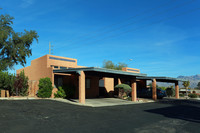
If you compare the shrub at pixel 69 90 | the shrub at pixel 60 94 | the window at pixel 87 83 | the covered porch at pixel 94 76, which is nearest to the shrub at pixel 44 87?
the shrub at pixel 60 94

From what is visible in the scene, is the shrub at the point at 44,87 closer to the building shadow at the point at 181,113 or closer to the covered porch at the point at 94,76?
the covered porch at the point at 94,76

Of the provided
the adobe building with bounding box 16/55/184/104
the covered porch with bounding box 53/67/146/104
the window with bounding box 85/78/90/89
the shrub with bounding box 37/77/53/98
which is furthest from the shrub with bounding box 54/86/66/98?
the window with bounding box 85/78/90/89

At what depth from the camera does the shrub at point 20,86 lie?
19277 mm

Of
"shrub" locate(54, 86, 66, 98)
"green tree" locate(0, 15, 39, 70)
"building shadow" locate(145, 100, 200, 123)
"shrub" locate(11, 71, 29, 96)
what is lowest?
"building shadow" locate(145, 100, 200, 123)

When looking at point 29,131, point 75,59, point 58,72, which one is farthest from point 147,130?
point 75,59

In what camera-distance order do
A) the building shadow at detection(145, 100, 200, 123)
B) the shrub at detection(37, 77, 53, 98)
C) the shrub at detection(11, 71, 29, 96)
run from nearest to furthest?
the building shadow at detection(145, 100, 200, 123)
the shrub at detection(37, 77, 53, 98)
the shrub at detection(11, 71, 29, 96)

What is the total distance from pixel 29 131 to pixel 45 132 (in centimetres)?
62

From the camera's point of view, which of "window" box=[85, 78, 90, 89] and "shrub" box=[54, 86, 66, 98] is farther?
"window" box=[85, 78, 90, 89]

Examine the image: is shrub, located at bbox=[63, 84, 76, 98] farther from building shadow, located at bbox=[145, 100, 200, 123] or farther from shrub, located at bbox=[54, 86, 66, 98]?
building shadow, located at bbox=[145, 100, 200, 123]

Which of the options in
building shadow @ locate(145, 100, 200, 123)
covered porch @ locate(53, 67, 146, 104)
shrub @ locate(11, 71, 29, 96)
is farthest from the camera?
shrub @ locate(11, 71, 29, 96)

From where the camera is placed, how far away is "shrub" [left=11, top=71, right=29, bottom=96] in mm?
19277

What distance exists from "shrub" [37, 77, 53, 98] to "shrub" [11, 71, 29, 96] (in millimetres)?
1925

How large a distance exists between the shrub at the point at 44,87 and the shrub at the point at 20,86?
1925 mm

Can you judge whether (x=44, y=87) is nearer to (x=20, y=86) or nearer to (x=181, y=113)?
(x=20, y=86)
